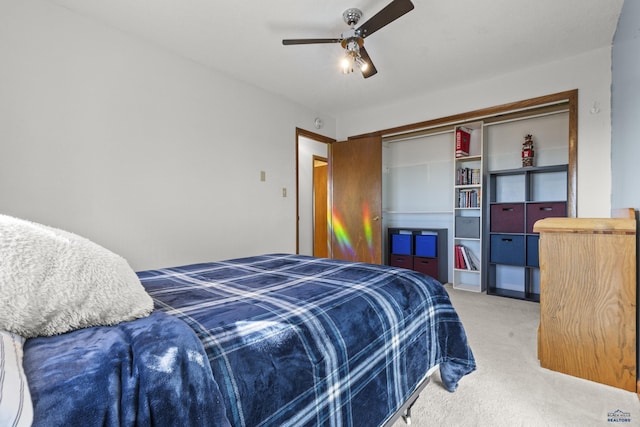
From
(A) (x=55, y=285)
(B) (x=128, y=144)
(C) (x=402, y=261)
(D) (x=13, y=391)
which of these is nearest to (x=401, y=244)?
(C) (x=402, y=261)

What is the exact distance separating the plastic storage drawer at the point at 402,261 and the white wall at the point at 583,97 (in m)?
1.96

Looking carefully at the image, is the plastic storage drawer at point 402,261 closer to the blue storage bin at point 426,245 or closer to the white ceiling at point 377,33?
Answer: the blue storage bin at point 426,245

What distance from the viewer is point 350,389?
37.0 inches

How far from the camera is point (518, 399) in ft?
4.98

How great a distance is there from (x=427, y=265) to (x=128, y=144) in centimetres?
365

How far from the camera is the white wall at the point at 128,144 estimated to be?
1.93 metres

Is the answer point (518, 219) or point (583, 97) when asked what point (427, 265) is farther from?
point (583, 97)

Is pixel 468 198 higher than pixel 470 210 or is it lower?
higher

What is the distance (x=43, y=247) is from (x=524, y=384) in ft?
7.26

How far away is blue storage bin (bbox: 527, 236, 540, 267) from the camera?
3199 mm

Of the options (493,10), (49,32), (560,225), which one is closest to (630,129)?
(560,225)

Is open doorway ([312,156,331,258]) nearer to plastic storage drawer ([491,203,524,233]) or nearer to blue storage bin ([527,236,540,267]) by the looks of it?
plastic storage drawer ([491,203,524,233])

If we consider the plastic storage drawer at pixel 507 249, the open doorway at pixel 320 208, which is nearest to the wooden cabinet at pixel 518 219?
the plastic storage drawer at pixel 507 249

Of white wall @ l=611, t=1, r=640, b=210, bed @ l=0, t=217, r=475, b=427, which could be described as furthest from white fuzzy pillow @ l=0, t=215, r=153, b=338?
white wall @ l=611, t=1, r=640, b=210
